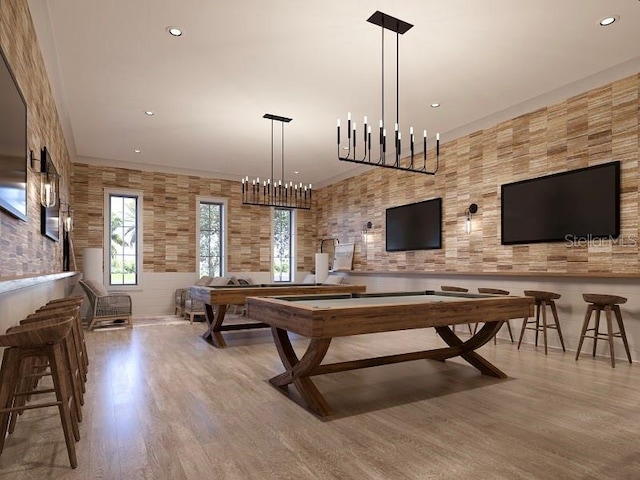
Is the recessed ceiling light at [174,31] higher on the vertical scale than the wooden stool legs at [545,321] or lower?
higher

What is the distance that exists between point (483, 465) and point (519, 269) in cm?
412

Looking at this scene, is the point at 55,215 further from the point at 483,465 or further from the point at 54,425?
the point at 483,465

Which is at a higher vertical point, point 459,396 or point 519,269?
point 519,269

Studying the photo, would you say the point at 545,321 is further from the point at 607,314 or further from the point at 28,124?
the point at 28,124

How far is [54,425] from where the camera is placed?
2844 millimetres

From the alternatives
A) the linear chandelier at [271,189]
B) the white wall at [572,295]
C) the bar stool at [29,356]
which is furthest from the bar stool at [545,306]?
the bar stool at [29,356]

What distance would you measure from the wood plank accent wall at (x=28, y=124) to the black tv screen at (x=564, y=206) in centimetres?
579

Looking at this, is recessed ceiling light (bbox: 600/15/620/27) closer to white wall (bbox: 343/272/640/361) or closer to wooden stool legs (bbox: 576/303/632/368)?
white wall (bbox: 343/272/640/361)

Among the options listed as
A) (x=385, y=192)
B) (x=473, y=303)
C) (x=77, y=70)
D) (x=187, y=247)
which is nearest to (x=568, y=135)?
(x=473, y=303)

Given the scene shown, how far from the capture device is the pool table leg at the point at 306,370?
3.11 metres

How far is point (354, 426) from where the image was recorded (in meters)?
2.82

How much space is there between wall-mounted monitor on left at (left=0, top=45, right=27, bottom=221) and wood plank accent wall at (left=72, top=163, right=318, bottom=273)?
589cm

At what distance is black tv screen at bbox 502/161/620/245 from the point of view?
4.82 meters

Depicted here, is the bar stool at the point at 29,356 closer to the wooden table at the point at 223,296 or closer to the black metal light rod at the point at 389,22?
the wooden table at the point at 223,296
